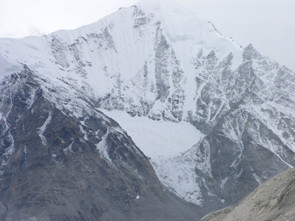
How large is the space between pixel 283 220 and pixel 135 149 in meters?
135

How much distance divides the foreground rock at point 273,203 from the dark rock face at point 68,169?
84.8 meters

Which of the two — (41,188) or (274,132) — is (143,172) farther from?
(274,132)

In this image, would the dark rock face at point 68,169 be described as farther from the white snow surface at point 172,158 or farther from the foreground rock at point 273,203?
the foreground rock at point 273,203

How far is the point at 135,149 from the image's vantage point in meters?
171

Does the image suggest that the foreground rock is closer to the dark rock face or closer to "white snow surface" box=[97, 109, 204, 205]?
the dark rock face

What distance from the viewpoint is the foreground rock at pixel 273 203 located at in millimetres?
40438

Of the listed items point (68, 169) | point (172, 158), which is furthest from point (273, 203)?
point (172, 158)

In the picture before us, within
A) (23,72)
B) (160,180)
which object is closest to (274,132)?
(160,180)

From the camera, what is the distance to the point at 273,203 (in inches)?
1724

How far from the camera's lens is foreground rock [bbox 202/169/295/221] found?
133 ft

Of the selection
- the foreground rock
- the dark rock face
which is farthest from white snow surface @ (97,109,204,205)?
the foreground rock

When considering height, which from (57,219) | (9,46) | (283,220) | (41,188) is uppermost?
(9,46)

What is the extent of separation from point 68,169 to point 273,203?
108750 mm

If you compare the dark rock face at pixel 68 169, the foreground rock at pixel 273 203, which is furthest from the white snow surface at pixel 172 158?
the foreground rock at pixel 273 203
